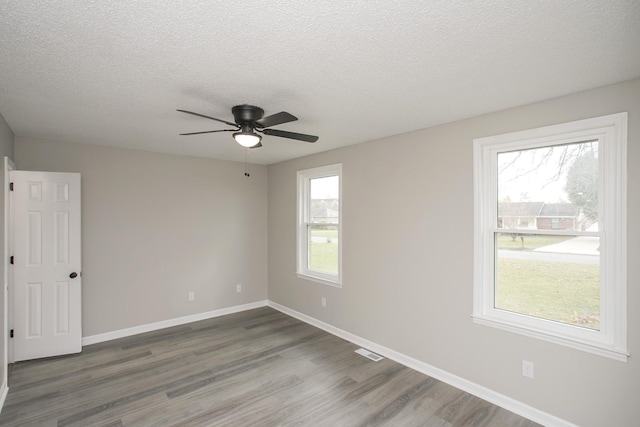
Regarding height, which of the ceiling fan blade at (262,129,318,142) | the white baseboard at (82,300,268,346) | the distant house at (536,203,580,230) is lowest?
the white baseboard at (82,300,268,346)

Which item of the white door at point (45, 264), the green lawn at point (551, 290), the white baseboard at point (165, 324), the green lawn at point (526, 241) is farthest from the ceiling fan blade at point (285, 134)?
the white baseboard at point (165, 324)

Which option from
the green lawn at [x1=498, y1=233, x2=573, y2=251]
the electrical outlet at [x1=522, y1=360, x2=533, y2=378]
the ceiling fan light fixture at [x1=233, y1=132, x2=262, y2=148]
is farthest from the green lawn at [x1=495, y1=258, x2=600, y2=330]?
the ceiling fan light fixture at [x1=233, y1=132, x2=262, y2=148]

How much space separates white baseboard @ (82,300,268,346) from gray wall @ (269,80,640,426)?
4.00 feet

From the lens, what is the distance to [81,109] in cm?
275

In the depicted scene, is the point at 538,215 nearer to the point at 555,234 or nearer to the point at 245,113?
the point at 555,234

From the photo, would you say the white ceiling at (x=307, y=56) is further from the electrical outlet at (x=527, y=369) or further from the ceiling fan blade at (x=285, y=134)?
the electrical outlet at (x=527, y=369)

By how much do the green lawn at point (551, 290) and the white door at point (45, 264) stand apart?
15.2ft

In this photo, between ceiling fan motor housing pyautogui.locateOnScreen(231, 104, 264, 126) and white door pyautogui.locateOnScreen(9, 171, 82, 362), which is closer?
ceiling fan motor housing pyautogui.locateOnScreen(231, 104, 264, 126)

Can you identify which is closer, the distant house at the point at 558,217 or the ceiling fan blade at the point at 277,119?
the ceiling fan blade at the point at 277,119

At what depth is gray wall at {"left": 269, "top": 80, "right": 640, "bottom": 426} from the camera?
2.19 meters

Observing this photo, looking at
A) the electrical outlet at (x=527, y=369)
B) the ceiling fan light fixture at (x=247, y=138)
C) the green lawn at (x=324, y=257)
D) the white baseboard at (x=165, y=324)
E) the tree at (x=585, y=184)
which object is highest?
the ceiling fan light fixture at (x=247, y=138)

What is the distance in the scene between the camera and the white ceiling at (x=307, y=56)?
4.68 feet

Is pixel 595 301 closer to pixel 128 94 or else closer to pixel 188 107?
pixel 188 107

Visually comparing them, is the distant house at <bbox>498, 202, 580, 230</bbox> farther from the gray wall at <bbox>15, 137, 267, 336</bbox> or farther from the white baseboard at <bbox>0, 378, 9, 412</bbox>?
the white baseboard at <bbox>0, 378, 9, 412</bbox>
